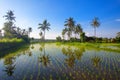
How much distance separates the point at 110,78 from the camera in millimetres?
10625

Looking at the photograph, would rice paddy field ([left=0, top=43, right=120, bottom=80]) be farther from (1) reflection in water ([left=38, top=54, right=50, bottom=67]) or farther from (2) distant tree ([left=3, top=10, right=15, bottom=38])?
(2) distant tree ([left=3, top=10, right=15, bottom=38])

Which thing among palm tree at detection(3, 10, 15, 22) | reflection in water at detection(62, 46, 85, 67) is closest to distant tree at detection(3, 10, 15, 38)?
palm tree at detection(3, 10, 15, 22)

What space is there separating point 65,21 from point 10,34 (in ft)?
104

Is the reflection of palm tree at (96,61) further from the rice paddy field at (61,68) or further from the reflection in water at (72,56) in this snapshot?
the reflection in water at (72,56)

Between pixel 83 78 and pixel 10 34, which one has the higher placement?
pixel 10 34

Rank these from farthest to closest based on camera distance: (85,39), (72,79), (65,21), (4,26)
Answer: (65,21) → (85,39) → (4,26) → (72,79)

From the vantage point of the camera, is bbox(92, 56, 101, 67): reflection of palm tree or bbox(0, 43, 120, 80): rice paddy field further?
bbox(92, 56, 101, 67): reflection of palm tree

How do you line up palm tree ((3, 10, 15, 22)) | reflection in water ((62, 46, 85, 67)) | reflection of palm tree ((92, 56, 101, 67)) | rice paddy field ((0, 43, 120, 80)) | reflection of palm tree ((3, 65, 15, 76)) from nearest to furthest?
rice paddy field ((0, 43, 120, 80)) < reflection of palm tree ((3, 65, 15, 76)) < reflection of palm tree ((92, 56, 101, 67)) < reflection in water ((62, 46, 85, 67)) < palm tree ((3, 10, 15, 22))

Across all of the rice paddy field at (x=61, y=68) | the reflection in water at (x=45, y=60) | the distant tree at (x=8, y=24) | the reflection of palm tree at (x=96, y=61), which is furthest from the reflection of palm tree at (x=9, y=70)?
the distant tree at (x=8, y=24)

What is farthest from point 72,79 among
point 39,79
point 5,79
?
point 5,79

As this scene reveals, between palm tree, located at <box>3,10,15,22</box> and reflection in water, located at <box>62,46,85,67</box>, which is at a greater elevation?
palm tree, located at <box>3,10,15,22</box>

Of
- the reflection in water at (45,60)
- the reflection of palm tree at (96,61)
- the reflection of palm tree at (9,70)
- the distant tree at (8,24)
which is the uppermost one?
the distant tree at (8,24)

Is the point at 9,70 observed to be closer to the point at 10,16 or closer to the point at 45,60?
the point at 45,60

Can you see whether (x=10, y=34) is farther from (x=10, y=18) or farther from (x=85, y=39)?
(x=85, y=39)
